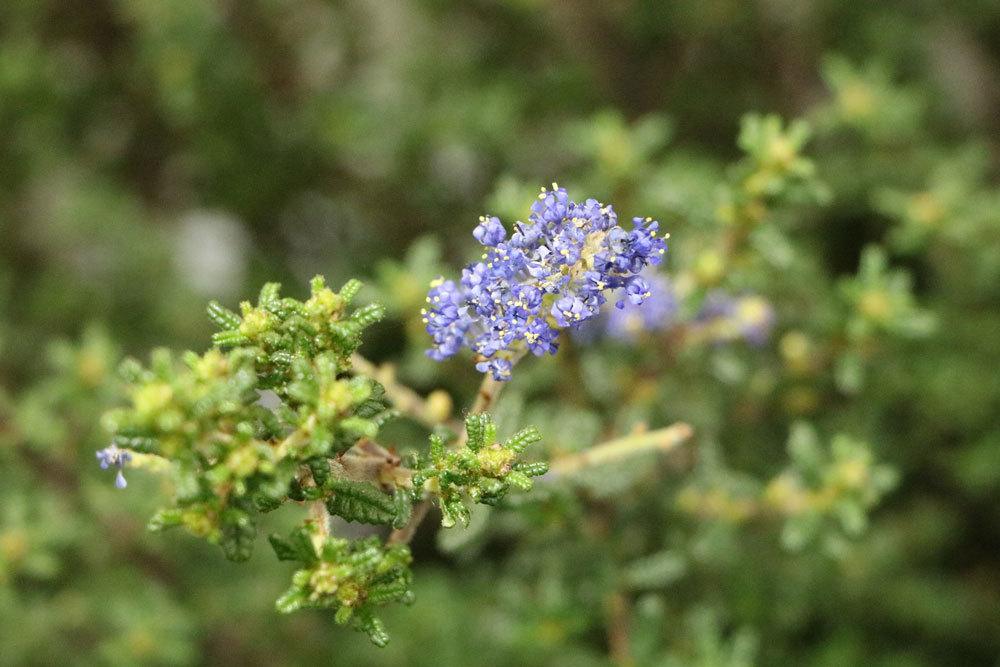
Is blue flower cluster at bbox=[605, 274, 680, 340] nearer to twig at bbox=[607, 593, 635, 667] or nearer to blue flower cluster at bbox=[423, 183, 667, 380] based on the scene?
twig at bbox=[607, 593, 635, 667]

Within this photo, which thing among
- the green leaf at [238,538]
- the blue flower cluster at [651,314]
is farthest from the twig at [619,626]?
the green leaf at [238,538]

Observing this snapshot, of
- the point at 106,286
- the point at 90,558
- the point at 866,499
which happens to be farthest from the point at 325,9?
the point at 866,499

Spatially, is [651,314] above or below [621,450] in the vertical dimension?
above

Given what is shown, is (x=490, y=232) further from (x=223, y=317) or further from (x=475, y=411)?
(x=223, y=317)

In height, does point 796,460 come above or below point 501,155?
below

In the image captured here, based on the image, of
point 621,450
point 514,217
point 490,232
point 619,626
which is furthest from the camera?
point 619,626

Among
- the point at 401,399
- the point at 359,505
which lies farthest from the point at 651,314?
the point at 359,505

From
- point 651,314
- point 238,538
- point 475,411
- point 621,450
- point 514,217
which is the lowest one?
point 238,538

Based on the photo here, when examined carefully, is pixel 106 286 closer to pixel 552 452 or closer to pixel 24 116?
pixel 24 116
